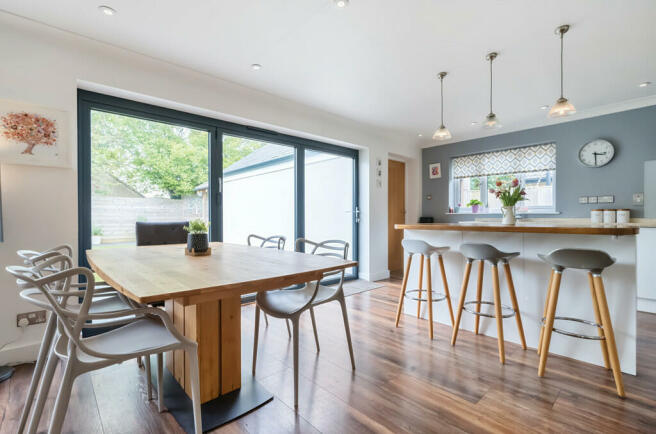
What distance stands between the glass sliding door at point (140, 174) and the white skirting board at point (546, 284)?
2520mm

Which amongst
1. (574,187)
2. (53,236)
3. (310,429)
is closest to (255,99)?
(53,236)

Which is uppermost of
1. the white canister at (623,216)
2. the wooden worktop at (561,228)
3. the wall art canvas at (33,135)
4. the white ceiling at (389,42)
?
the white ceiling at (389,42)

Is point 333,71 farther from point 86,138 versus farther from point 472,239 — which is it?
point 86,138

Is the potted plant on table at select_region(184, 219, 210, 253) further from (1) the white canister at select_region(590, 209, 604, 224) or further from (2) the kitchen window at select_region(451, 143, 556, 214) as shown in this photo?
(1) the white canister at select_region(590, 209, 604, 224)

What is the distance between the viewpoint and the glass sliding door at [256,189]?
347 cm

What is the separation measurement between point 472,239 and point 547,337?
951 millimetres

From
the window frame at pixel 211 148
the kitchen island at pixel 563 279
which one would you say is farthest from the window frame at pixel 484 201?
the kitchen island at pixel 563 279

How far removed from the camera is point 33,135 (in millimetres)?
2141

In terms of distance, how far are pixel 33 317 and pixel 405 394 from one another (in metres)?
2.63

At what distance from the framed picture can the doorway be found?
487 mm

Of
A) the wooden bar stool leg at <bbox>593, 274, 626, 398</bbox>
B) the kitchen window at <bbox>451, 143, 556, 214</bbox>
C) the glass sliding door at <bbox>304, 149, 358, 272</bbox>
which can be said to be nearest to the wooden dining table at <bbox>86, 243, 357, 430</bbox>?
the wooden bar stool leg at <bbox>593, 274, 626, 398</bbox>

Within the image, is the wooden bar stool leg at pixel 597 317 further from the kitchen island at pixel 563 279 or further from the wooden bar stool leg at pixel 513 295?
the wooden bar stool leg at pixel 513 295

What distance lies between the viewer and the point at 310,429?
143cm

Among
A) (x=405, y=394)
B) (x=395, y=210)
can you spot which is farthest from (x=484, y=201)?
(x=405, y=394)
